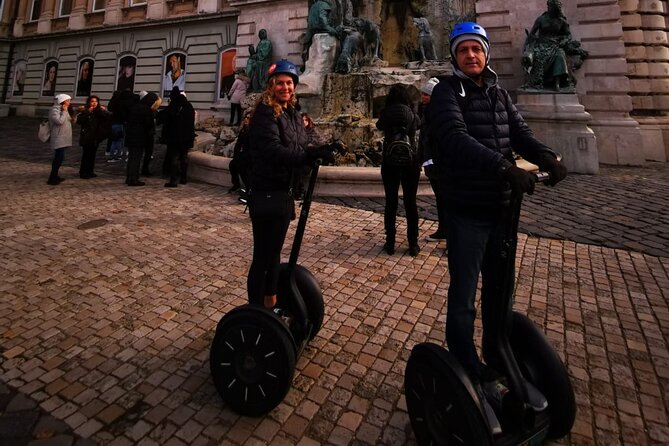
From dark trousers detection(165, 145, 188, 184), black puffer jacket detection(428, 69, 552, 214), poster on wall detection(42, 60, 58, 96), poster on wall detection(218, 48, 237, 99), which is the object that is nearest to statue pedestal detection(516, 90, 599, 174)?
dark trousers detection(165, 145, 188, 184)

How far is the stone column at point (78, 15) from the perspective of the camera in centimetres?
2458

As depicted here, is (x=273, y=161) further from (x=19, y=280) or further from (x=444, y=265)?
(x=19, y=280)

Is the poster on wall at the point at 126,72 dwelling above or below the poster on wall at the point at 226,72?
above

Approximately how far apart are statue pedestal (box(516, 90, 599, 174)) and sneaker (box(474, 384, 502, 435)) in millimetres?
9532

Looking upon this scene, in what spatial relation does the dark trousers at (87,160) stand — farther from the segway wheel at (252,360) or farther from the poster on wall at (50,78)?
the poster on wall at (50,78)

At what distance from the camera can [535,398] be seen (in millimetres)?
1601

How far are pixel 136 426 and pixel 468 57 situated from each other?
2.46 m

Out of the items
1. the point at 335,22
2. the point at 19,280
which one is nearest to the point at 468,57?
the point at 19,280

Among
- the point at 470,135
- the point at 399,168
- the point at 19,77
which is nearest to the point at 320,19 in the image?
the point at 399,168

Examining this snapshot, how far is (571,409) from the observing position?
162 centimetres

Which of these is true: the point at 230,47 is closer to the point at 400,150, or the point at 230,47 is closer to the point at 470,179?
the point at 400,150

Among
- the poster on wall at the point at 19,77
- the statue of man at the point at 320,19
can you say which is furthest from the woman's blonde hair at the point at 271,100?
the poster on wall at the point at 19,77

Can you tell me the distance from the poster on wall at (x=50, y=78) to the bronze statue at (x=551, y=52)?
29916 mm

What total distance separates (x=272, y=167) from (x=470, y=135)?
1080mm
